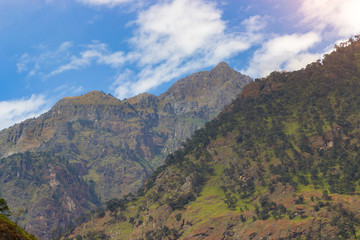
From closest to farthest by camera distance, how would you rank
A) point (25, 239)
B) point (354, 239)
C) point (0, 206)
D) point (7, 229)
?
point (7, 229) → point (25, 239) → point (0, 206) → point (354, 239)

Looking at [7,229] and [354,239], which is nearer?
[7,229]

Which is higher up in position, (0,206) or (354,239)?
(0,206)

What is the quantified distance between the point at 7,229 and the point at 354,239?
19883 centimetres

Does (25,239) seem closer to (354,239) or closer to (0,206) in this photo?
(0,206)

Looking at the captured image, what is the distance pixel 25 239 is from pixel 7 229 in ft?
19.1

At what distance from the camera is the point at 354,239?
197 metres

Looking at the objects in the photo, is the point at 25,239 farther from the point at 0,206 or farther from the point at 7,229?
the point at 0,206

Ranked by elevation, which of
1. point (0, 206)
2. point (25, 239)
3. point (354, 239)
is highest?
point (0, 206)

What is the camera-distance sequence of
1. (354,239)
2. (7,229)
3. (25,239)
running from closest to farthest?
(7,229) → (25,239) → (354,239)

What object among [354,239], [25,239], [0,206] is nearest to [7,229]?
[25,239]

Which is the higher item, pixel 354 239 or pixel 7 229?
pixel 7 229

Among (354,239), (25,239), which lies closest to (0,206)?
(25,239)

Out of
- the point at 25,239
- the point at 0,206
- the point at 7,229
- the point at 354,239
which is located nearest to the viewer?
the point at 7,229

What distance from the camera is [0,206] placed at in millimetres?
98750
